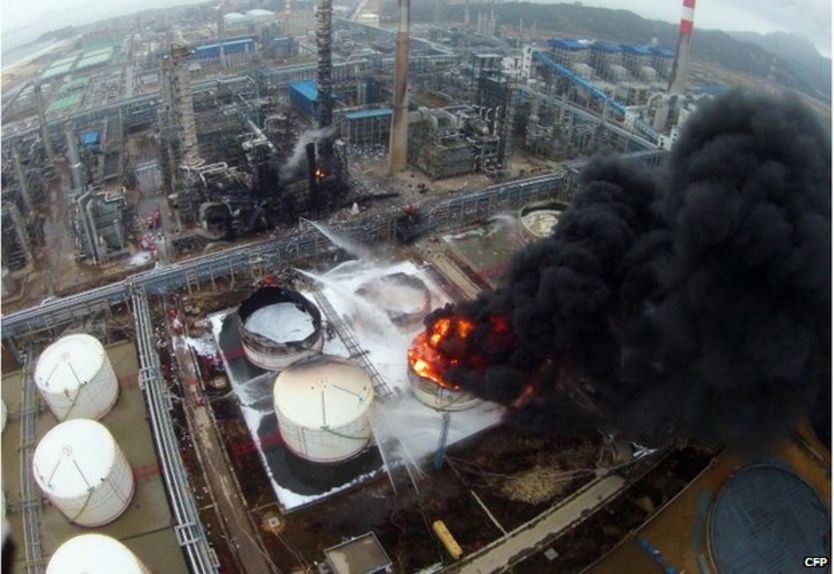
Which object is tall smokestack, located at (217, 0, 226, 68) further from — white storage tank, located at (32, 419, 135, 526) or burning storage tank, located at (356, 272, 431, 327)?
white storage tank, located at (32, 419, 135, 526)

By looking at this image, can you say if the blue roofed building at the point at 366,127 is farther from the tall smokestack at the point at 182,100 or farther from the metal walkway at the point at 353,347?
the metal walkway at the point at 353,347

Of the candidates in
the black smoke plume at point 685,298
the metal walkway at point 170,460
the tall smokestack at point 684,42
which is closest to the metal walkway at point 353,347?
the black smoke plume at point 685,298

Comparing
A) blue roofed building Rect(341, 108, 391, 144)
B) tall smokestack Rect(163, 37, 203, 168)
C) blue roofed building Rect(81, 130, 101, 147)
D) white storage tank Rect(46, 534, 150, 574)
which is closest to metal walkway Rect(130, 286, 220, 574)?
white storage tank Rect(46, 534, 150, 574)

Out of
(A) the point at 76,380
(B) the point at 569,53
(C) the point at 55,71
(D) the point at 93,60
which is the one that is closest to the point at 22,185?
(A) the point at 76,380

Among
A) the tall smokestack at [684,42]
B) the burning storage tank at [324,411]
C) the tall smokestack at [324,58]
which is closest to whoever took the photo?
the burning storage tank at [324,411]

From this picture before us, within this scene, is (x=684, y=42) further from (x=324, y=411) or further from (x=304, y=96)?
(x=324, y=411)

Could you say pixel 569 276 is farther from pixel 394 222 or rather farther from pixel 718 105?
pixel 394 222

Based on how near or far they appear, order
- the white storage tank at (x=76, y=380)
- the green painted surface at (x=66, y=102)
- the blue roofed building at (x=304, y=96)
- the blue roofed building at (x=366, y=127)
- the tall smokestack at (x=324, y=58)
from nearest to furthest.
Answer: the white storage tank at (x=76, y=380)
the tall smokestack at (x=324, y=58)
the blue roofed building at (x=366, y=127)
the blue roofed building at (x=304, y=96)
the green painted surface at (x=66, y=102)
